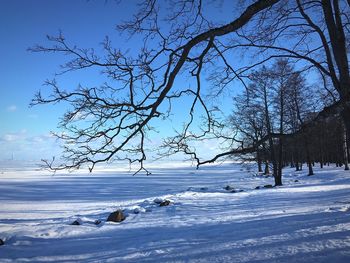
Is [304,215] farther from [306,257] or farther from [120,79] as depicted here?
[120,79]

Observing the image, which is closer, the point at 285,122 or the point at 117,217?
the point at 117,217

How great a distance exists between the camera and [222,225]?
884 centimetres

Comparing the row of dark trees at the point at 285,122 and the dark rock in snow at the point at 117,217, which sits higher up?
the row of dark trees at the point at 285,122

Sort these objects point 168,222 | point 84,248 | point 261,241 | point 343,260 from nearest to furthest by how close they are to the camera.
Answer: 1. point 343,260
2. point 261,241
3. point 84,248
4. point 168,222

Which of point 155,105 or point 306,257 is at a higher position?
point 155,105

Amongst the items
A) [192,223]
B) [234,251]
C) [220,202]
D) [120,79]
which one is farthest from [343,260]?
[220,202]

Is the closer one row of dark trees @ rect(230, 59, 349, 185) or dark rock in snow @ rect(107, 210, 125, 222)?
row of dark trees @ rect(230, 59, 349, 185)

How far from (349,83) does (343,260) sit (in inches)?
108

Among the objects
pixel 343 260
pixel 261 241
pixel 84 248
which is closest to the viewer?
pixel 343 260

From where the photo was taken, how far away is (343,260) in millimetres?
4629

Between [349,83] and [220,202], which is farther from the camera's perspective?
[220,202]

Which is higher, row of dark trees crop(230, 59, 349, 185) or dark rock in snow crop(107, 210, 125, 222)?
row of dark trees crop(230, 59, 349, 185)

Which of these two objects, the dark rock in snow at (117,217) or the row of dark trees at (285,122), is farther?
the dark rock in snow at (117,217)

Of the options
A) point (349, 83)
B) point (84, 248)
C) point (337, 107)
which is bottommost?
point (84, 248)
